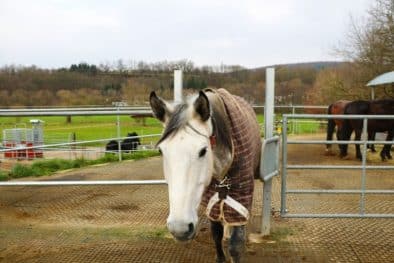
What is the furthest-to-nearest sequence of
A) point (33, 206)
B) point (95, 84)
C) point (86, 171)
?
point (95, 84), point (86, 171), point (33, 206)

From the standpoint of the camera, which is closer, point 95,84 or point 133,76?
point 133,76

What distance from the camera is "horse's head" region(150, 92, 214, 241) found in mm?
1679

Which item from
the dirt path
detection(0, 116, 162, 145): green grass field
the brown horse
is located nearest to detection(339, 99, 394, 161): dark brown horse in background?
the brown horse

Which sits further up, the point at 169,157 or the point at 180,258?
the point at 169,157

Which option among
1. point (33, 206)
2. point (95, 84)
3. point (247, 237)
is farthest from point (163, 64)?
point (95, 84)

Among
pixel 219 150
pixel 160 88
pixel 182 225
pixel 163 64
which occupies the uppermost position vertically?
pixel 163 64

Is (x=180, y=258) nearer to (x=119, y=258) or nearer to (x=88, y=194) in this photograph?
(x=119, y=258)

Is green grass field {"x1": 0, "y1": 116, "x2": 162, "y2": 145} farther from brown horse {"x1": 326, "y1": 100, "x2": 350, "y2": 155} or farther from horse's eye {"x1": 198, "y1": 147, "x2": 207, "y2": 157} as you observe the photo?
horse's eye {"x1": 198, "y1": 147, "x2": 207, "y2": 157}

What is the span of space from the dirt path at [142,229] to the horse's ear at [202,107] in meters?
1.68

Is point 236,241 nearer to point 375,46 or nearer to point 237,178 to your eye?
point 237,178

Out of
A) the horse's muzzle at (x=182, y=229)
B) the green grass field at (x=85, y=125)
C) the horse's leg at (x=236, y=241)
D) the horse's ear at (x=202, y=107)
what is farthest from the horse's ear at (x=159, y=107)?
the green grass field at (x=85, y=125)

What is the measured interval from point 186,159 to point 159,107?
353 mm

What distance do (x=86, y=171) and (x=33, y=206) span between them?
82.3 inches

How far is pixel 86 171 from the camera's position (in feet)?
22.1
